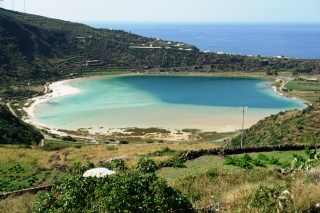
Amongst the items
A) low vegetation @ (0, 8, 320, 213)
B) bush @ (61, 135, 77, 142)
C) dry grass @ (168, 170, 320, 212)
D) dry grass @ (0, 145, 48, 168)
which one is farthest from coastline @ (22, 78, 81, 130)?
dry grass @ (168, 170, 320, 212)

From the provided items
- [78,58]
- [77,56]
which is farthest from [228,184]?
[77,56]

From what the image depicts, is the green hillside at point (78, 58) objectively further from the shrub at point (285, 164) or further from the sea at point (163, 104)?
the shrub at point (285, 164)

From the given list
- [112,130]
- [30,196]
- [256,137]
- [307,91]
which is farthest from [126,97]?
[30,196]

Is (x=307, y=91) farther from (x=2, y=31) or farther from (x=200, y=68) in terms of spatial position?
(x=2, y=31)

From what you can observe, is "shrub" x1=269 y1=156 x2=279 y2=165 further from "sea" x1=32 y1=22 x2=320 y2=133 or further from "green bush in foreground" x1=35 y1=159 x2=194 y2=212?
"sea" x1=32 y1=22 x2=320 y2=133

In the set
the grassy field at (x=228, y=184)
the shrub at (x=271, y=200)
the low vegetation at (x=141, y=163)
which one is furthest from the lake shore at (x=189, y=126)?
the shrub at (x=271, y=200)

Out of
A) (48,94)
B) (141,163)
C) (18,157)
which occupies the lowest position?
(48,94)

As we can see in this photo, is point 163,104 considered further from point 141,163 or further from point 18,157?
point 141,163
